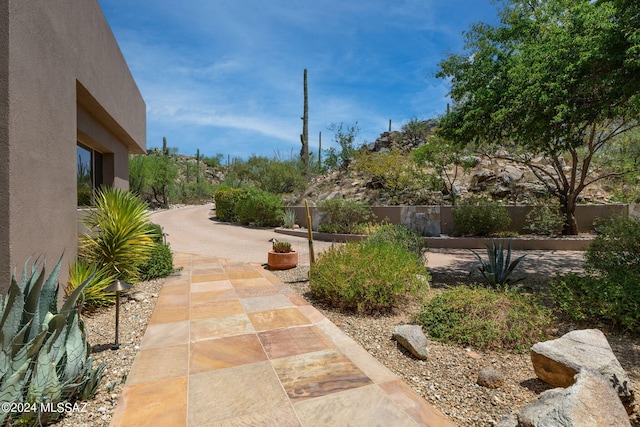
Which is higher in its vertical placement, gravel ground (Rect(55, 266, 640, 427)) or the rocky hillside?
the rocky hillside

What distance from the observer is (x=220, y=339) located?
3.58 meters

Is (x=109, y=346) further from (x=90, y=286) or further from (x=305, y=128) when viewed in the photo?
(x=305, y=128)

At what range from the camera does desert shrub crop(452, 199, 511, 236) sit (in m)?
11.2

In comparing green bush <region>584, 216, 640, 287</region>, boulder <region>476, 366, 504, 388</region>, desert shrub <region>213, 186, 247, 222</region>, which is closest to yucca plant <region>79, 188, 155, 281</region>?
boulder <region>476, 366, 504, 388</region>

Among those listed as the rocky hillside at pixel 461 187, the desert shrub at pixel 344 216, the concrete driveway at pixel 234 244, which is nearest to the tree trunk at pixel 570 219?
the rocky hillside at pixel 461 187

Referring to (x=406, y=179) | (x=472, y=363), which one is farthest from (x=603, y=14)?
(x=406, y=179)

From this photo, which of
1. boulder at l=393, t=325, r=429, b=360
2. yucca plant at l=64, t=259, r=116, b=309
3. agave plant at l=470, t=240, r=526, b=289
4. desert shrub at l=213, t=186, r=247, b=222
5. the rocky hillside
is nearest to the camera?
boulder at l=393, t=325, r=429, b=360

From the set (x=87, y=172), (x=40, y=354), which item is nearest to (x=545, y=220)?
(x=40, y=354)

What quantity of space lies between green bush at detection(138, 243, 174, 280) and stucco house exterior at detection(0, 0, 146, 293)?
1.50 meters

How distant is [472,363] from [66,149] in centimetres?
557

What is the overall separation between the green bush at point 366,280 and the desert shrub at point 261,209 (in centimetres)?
1105

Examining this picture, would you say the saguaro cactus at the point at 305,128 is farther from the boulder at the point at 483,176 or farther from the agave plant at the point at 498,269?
the agave plant at the point at 498,269

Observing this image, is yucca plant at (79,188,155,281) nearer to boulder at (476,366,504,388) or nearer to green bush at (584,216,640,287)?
boulder at (476,366,504,388)

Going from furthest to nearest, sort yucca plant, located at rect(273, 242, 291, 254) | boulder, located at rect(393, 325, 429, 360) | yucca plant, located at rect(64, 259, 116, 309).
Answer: yucca plant, located at rect(273, 242, 291, 254) < yucca plant, located at rect(64, 259, 116, 309) < boulder, located at rect(393, 325, 429, 360)
